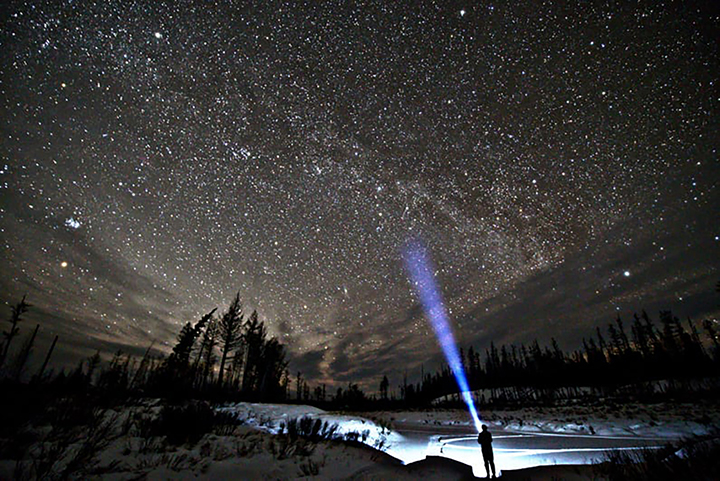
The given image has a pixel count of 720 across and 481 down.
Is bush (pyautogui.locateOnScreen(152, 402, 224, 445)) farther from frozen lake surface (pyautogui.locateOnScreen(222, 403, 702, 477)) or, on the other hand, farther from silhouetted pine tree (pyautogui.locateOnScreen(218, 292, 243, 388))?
silhouetted pine tree (pyautogui.locateOnScreen(218, 292, 243, 388))

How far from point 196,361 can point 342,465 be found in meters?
40.2

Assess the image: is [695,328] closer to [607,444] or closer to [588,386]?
[588,386]

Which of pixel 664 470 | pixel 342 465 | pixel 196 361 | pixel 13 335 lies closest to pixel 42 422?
pixel 342 465

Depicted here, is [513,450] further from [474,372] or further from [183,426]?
[474,372]

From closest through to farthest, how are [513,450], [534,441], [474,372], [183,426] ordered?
[183,426] < [513,450] < [534,441] < [474,372]

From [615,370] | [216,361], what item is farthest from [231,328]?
[615,370]

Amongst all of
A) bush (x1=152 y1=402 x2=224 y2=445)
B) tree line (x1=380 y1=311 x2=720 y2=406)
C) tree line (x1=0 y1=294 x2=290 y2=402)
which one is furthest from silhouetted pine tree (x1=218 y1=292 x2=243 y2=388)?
tree line (x1=380 y1=311 x2=720 y2=406)

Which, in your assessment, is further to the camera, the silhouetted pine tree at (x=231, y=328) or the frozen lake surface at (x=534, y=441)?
the silhouetted pine tree at (x=231, y=328)

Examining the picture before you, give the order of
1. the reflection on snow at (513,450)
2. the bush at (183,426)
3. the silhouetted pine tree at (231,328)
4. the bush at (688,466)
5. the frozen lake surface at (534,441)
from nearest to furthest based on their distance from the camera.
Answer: the bush at (688,466) → the bush at (183,426) → the reflection on snow at (513,450) → the frozen lake surface at (534,441) → the silhouetted pine tree at (231,328)

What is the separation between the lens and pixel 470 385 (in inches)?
4200

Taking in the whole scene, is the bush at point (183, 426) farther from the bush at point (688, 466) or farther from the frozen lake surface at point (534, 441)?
the bush at point (688, 466)

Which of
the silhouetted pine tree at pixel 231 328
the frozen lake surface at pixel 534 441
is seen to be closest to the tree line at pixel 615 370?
the frozen lake surface at pixel 534 441

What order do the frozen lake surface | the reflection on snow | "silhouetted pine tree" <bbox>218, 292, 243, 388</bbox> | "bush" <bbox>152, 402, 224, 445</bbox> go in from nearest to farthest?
1. "bush" <bbox>152, 402, 224, 445</bbox>
2. the reflection on snow
3. the frozen lake surface
4. "silhouetted pine tree" <bbox>218, 292, 243, 388</bbox>

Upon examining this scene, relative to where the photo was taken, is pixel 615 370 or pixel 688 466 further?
pixel 615 370
